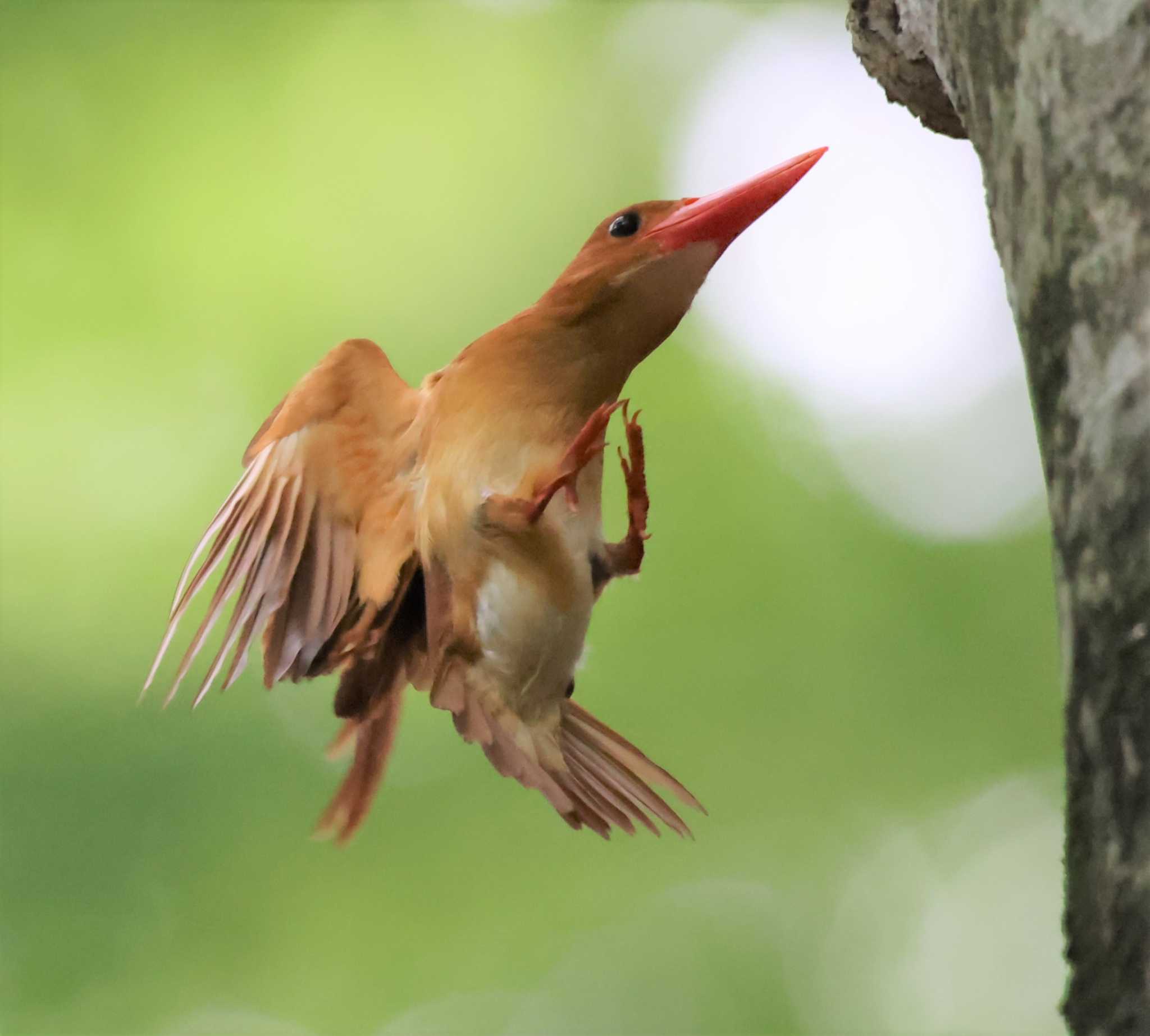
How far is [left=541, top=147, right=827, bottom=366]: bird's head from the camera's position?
138 cm

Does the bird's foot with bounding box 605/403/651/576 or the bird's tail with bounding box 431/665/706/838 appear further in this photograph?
the bird's foot with bounding box 605/403/651/576

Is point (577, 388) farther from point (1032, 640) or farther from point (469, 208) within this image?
point (1032, 640)

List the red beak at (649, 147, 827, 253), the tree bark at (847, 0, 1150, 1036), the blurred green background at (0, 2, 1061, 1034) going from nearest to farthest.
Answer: the tree bark at (847, 0, 1150, 1036) → the red beak at (649, 147, 827, 253) → the blurred green background at (0, 2, 1061, 1034)

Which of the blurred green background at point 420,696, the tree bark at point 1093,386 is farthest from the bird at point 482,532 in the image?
the blurred green background at point 420,696

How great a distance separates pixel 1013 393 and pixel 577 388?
2.09 metres

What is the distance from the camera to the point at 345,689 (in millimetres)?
1352

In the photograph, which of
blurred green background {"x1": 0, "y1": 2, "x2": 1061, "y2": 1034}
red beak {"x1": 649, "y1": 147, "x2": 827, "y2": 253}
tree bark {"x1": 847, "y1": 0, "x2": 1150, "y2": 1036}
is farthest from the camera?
blurred green background {"x1": 0, "y1": 2, "x2": 1061, "y2": 1034}

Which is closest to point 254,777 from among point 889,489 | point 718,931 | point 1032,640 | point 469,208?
point 718,931

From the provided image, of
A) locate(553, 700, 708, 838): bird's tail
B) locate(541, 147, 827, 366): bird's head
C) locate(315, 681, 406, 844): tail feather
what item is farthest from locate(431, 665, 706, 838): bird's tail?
locate(541, 147, 827, 366): bird's head

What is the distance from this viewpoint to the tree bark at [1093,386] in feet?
2.63

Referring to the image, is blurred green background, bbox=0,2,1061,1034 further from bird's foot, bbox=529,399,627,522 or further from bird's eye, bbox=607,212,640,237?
bird's foot, bbox=529,399,627,522

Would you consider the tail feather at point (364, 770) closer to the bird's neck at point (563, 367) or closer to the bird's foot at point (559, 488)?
the bird's foot at point (559, 488)

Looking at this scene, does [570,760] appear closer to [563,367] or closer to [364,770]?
[364,770]

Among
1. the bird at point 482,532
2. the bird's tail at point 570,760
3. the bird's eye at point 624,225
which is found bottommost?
the bird's tail at point 570,760
